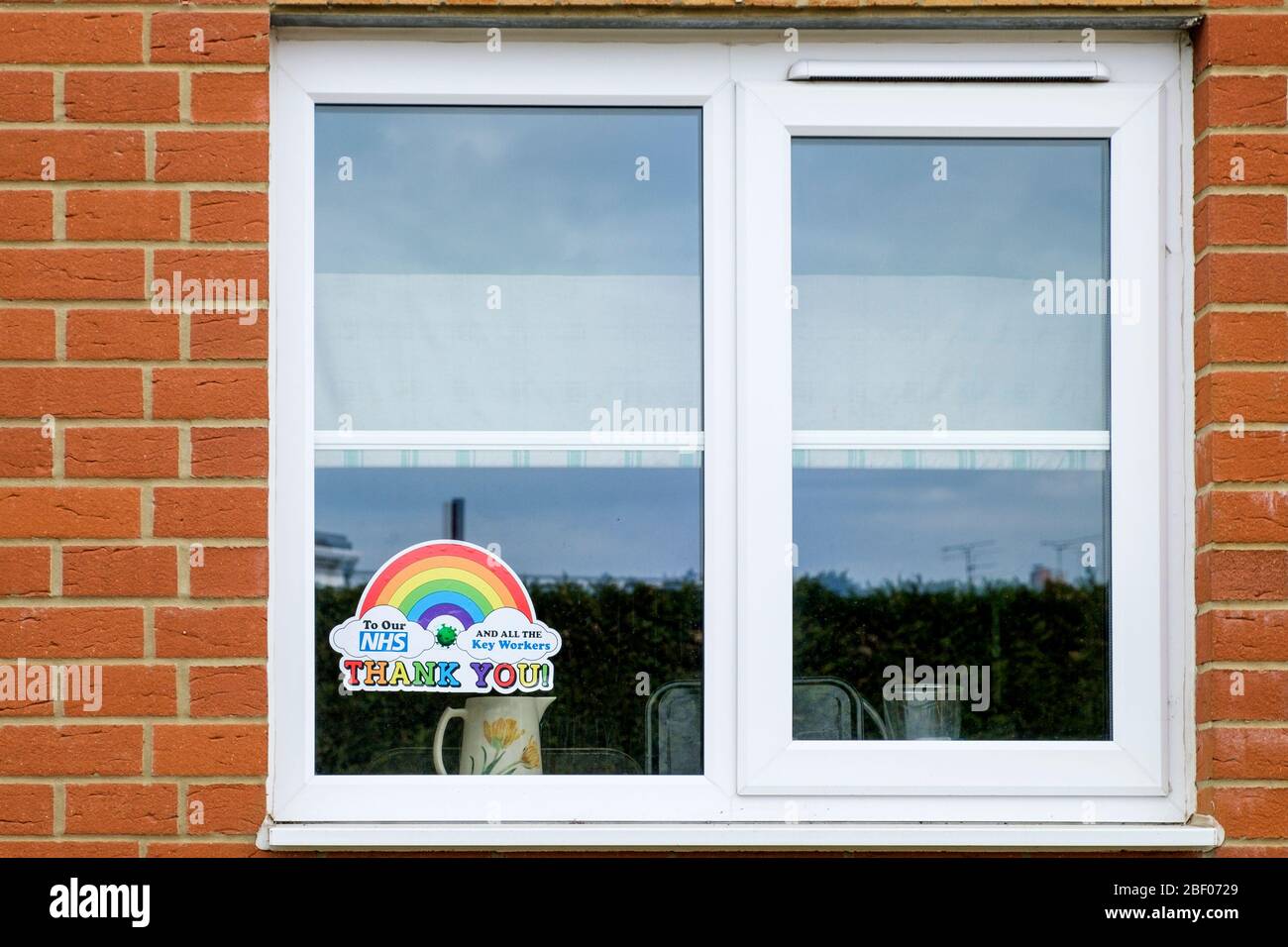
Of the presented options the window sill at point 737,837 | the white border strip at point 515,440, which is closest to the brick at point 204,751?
the window sill at point 737,837

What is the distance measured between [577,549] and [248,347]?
30.3 inches

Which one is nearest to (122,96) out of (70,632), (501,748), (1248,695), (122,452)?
(122,452)

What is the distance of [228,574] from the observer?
8.53 ft

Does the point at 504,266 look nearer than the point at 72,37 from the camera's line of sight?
No

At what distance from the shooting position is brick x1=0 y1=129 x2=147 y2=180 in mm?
2637

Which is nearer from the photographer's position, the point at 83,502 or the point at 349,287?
the point at 83,502

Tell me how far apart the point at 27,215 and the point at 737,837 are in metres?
1.85

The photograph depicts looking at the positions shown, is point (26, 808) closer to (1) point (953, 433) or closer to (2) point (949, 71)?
(1) point (953, 433)

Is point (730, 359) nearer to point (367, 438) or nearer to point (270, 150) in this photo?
point (367, 438)

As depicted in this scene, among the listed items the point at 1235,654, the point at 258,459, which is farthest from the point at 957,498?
the point at 258,459

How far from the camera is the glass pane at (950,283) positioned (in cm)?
275

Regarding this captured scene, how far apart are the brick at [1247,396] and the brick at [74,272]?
6.96 feet

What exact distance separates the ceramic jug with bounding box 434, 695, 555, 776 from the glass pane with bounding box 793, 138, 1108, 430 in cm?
86
